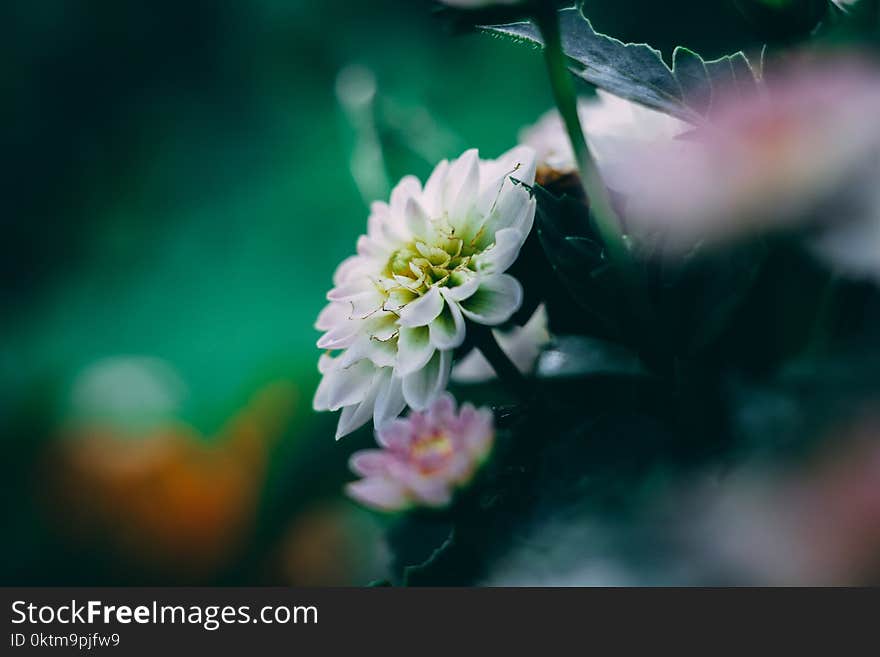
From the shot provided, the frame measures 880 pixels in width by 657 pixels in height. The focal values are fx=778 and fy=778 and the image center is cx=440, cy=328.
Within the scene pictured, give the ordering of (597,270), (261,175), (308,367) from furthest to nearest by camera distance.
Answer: (261,175)
(308,367)
(597,270)

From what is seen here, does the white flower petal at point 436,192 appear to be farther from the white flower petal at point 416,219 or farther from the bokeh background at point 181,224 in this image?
the bokeh background at point 181,224

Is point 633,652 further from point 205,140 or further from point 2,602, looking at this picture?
point 205,140

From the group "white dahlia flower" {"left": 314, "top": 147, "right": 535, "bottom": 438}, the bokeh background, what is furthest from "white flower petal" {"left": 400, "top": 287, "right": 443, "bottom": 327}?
the bokeh background

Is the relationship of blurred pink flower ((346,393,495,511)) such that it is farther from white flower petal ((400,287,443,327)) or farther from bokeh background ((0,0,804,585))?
bokeh background ((0,0,804,585))

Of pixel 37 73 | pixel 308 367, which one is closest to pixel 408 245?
pixel 308 367

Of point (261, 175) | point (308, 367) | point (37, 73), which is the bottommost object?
point (308, 367)

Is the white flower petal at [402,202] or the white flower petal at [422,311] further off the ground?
the white flower petal at [402,202]

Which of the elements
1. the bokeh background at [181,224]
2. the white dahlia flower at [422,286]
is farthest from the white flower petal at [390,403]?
the bokeh background at [181,224]
